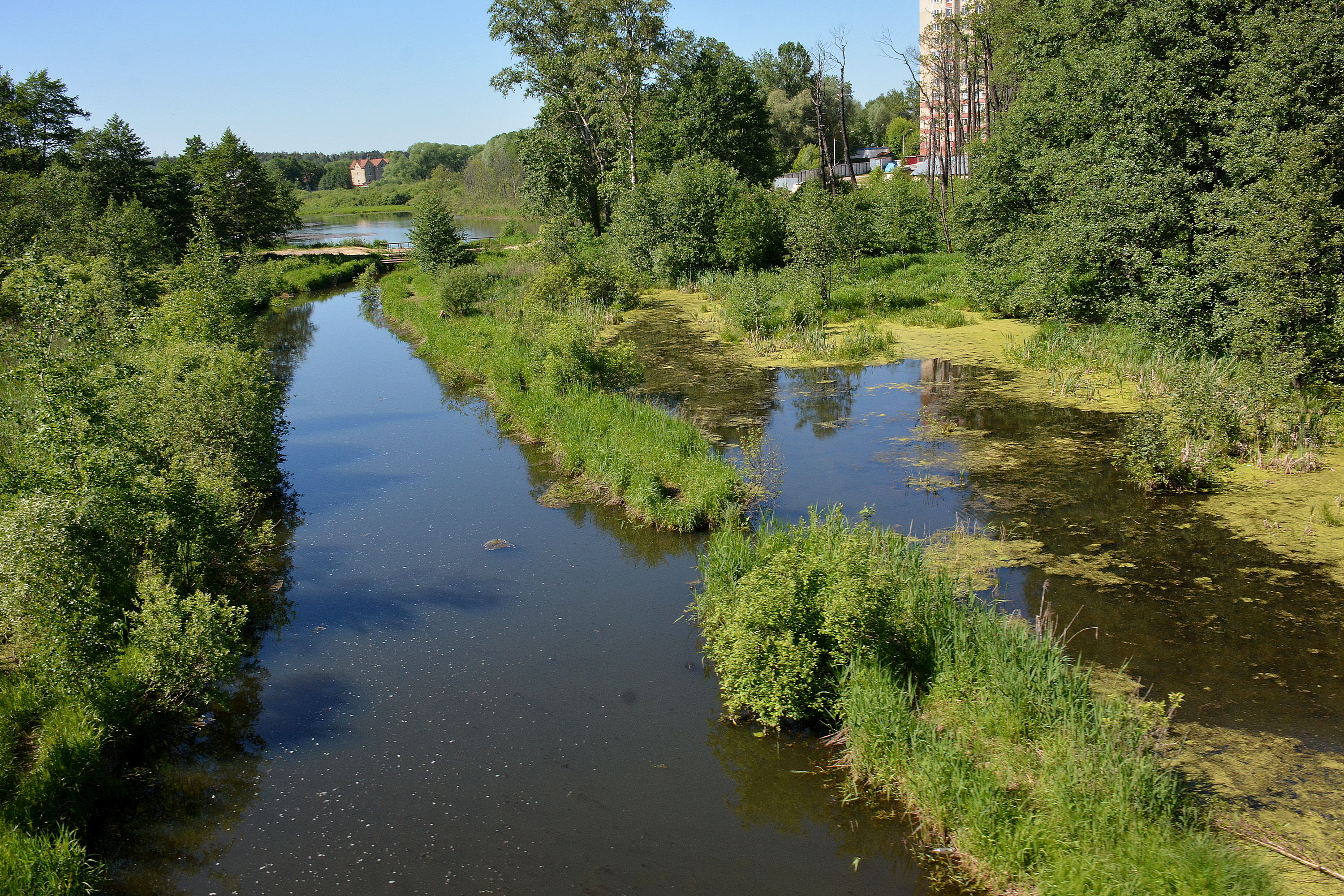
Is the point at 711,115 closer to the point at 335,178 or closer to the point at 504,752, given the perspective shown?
the point at 504,752

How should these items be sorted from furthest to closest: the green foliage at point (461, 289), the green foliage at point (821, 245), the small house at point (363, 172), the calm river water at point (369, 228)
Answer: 1. the small house at point (363, 172)
2. the calm river water at point (369, 228)
3. the green foliage at point (461, 289)
4. the green foliage at point (821, 245)

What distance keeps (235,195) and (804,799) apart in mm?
55961

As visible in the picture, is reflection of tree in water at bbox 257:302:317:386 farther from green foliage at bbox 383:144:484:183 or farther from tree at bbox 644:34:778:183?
green foliage at bbox 383:144:484:183

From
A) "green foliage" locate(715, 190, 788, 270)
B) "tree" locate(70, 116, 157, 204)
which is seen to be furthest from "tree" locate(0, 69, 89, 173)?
"green foliage" locate(715, 190, 788, 270)

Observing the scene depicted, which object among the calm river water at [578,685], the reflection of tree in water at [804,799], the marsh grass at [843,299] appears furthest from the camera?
the marsh grass at [843,299]

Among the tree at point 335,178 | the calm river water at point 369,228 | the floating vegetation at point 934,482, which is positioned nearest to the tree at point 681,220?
the floating vegetation at point 934,482

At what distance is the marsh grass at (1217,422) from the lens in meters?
12.4

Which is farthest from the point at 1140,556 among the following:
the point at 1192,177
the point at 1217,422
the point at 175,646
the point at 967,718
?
the point at 175,646

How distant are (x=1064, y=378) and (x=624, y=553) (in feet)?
37.8

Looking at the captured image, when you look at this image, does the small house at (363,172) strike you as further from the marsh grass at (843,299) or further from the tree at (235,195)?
the marsh grass at (843,299)

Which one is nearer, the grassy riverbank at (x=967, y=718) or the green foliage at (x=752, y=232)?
the grassy riverbank at (x=967, y=718)

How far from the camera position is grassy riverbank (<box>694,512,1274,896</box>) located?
215 inches

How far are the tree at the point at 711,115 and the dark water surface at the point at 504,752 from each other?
3335cm

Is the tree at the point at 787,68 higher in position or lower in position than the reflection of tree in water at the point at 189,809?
higher
